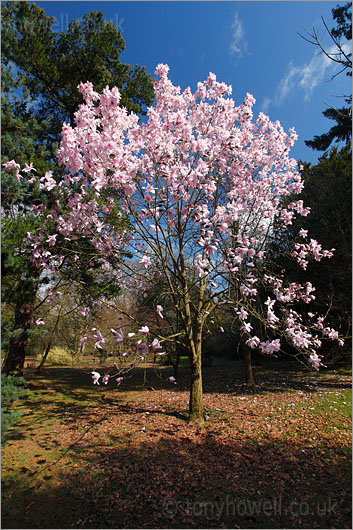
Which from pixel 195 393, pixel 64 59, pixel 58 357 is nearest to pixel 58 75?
pixel 64 59

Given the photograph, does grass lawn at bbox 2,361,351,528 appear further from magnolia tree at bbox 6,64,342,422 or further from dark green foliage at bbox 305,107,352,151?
dark green foliage at bbox 305,107,352,151

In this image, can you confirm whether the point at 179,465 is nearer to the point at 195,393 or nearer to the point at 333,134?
the point at 195,393

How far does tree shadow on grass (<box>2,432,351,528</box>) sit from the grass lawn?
0.5 inches

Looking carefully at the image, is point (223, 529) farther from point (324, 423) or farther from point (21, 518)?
point (324, 423)

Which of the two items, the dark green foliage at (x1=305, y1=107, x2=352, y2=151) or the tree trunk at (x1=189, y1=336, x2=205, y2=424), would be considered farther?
the dark green foliage at (x1=305, y1=107, x2=352, y2=151)

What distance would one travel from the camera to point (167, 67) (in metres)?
5.08

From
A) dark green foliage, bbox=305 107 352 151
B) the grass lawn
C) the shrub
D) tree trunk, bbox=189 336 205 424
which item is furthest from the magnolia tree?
the shrub

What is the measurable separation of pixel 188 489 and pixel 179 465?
1.85 feet

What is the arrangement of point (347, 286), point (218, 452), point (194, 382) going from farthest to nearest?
point (347, 286) → point (194, 382) → point (218, 452)

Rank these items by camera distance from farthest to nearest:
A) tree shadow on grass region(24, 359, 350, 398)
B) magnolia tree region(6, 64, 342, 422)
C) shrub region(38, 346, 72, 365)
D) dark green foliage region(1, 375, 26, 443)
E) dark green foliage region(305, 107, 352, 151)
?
1. shrub region(38, 346, 72, 365)
2. dark green foliage region(305, 107, 352, 151)
3. tree shadow on grass region(24, 359, 350, 398)
4. magnolia tree region(6, 64, 342, 422)
5. dark green foliage region(1, 375, 26, 443)

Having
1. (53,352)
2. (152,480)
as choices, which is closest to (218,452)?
(152,480)

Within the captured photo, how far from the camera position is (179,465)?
4.05m

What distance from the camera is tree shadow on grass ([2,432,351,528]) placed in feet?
9.95

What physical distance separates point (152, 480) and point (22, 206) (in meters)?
5.66
